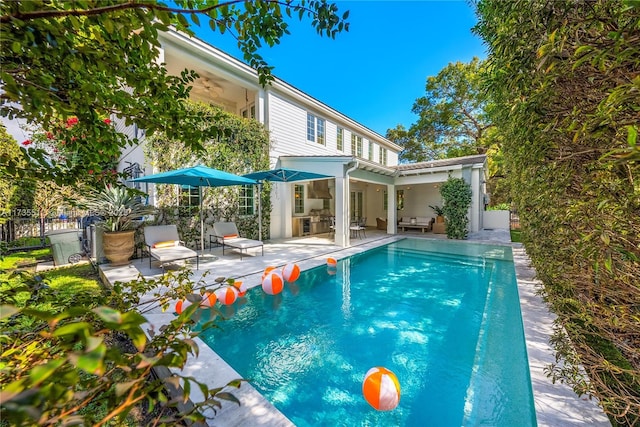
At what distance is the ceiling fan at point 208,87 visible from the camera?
1207cm

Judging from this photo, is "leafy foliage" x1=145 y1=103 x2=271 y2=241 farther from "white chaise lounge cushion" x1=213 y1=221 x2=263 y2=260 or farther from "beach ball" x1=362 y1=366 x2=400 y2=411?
"beach ball" x1=362 y1=366 x2=400 y2=411

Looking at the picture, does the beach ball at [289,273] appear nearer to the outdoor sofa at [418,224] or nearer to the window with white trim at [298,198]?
the window with white trim at [298,198]

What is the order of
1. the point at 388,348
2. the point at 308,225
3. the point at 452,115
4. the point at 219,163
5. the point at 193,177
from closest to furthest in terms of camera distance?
the point at 388,348
the point at 193,177
the point at 219,163
the point at 308,225
the point at 452,115

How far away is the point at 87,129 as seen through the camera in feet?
6.37

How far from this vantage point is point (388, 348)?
13.5ft

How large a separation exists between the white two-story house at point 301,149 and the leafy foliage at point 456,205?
2.50 ft

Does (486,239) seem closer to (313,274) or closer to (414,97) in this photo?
(313,274)

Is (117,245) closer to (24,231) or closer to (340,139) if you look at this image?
(24,231)

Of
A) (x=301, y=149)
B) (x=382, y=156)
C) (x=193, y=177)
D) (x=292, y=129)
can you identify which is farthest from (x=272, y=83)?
(x=382, y=156)

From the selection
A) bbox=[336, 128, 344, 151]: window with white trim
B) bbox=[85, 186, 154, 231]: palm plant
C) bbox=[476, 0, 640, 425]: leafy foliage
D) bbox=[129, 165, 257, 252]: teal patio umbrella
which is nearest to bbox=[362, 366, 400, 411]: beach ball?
bbox=[476, 0, 640, 425]: leafy foliage

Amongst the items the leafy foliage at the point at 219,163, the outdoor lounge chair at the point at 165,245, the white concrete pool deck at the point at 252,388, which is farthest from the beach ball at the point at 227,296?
the leafy foliage at the point at 219,163

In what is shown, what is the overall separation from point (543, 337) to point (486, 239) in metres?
11.2

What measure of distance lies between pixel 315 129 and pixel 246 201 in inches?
261

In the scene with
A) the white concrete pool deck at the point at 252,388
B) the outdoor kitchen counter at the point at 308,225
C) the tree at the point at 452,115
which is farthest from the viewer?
the tree at the point at 452,115
